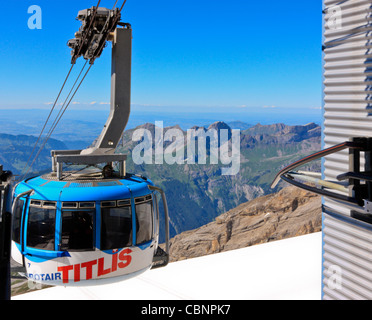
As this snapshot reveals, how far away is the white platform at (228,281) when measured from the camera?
11430 mm

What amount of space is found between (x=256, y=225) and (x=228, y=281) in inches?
1306

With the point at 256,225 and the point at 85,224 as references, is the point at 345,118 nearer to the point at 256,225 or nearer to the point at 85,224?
the point at 85,224

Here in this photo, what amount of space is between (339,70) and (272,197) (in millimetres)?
40262

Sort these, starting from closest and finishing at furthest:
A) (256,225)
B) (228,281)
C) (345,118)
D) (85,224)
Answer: (85,224), (345,118), (228,281), (256,225)

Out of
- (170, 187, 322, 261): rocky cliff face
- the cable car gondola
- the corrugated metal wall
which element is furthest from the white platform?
(170, 187, 322, 261): rocky cliff face

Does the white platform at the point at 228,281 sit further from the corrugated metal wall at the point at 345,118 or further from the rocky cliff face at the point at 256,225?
the rocky cliff face at the point at 256,225

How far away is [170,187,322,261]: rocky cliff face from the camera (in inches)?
1553

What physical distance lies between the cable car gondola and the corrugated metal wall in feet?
9.76

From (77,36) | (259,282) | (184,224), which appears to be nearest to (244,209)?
(259,282)

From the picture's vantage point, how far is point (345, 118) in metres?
6.54

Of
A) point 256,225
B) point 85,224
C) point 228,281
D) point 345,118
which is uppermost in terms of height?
point 345,118

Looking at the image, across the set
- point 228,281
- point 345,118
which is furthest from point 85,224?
point 228,281

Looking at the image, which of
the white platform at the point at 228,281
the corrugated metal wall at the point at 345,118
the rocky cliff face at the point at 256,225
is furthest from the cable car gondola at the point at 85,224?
the rocky cliff face at the point at 256,225

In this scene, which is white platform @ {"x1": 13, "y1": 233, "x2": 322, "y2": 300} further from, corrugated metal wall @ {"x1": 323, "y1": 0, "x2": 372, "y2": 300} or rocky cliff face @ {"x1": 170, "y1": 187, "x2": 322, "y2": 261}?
rocky cliff face @ {"x1": 170, "y1": 187, "x2": 322, "y2": 261}
